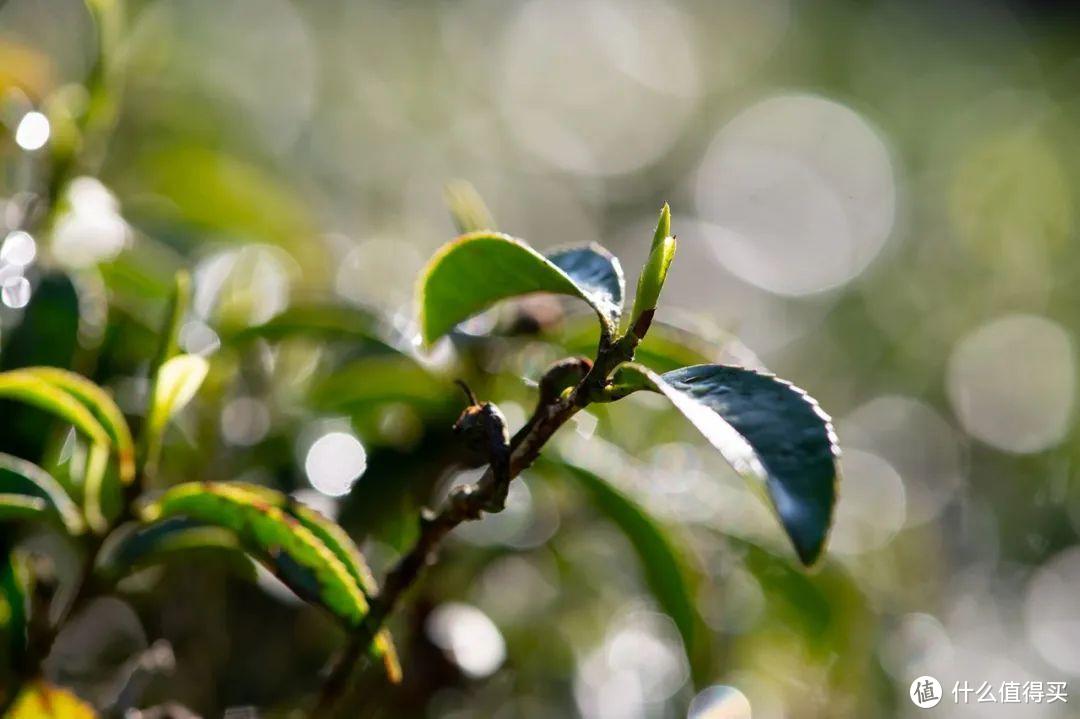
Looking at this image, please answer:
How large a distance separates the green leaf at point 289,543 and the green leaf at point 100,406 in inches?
2.3

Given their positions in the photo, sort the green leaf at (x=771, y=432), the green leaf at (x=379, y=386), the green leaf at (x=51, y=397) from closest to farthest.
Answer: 1. the green leaf at (x=771, y=432)
2. the green leaf at (x=51, y=397)
3. the green leaf at (x=379, y=386)

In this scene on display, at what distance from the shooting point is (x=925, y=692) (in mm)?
1291

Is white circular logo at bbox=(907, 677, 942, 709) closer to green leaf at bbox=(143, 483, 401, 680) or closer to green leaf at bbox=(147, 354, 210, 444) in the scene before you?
green leaf at bbox=(143, 483, 401, 680)

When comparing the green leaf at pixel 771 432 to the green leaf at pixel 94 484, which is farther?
the green leaf at pixel 94 484

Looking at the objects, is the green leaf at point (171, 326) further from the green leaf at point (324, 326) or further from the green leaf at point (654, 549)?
the green leaf at point (654, 549)

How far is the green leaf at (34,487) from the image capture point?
74 centimetres

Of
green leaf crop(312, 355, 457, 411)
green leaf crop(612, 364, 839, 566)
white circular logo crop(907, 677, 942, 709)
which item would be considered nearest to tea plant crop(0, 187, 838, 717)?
green leaf crop(612, 364, 839, 566)

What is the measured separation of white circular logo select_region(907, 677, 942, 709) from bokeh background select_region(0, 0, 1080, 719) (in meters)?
0.04

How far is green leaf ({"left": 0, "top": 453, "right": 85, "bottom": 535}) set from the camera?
737mm

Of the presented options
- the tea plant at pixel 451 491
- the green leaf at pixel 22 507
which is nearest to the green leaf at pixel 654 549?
the tea plant at pixel 451 491

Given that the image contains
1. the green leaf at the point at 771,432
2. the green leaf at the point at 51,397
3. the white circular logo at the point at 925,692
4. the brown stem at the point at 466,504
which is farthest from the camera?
the white circular logo at the point at 925,692

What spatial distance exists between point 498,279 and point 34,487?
342 mm

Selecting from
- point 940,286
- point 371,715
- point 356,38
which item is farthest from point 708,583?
point 356,38

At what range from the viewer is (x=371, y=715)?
95 centimetres
